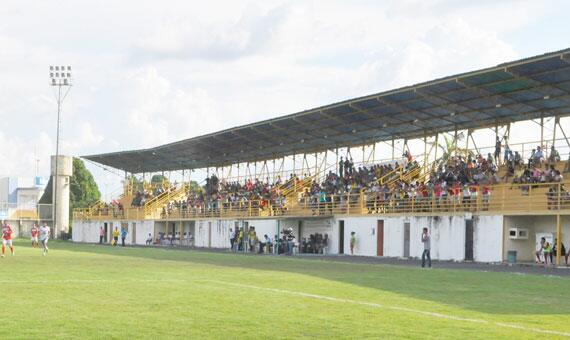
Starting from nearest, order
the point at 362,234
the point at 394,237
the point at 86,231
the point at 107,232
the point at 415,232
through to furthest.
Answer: the point at 415,232 < the point at 394,237 < the point at 362,234 < the point at 107,232 < the point at 86,231

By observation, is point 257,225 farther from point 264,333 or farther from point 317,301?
point 264,333

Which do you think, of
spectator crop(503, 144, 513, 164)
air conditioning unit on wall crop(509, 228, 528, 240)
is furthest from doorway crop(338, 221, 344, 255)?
air conditioning unit on wall crop(509, 228, 528, 240)

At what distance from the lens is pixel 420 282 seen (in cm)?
2805

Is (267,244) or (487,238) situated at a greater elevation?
(487,238)

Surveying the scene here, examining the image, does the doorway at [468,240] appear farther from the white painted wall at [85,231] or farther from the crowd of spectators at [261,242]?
the white painted wall at [85,231]

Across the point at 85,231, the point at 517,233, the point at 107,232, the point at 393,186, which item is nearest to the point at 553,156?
the point at 517,233

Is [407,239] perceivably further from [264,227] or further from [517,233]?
[264,227]

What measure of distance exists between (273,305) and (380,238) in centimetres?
3515

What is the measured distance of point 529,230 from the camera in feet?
149

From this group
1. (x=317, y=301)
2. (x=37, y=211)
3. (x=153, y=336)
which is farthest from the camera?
(x=37, y=211)

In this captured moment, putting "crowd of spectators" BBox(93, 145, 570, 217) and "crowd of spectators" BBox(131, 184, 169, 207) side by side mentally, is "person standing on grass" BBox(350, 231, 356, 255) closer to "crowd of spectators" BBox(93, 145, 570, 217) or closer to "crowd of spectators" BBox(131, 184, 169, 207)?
"crowd of spectators" BBox(93, 145, 570, 217)

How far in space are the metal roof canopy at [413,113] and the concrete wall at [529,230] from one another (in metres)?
6.40

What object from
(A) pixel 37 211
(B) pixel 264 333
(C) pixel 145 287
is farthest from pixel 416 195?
(A) pixel 37 211

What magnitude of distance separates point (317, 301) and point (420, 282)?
8519 mm
